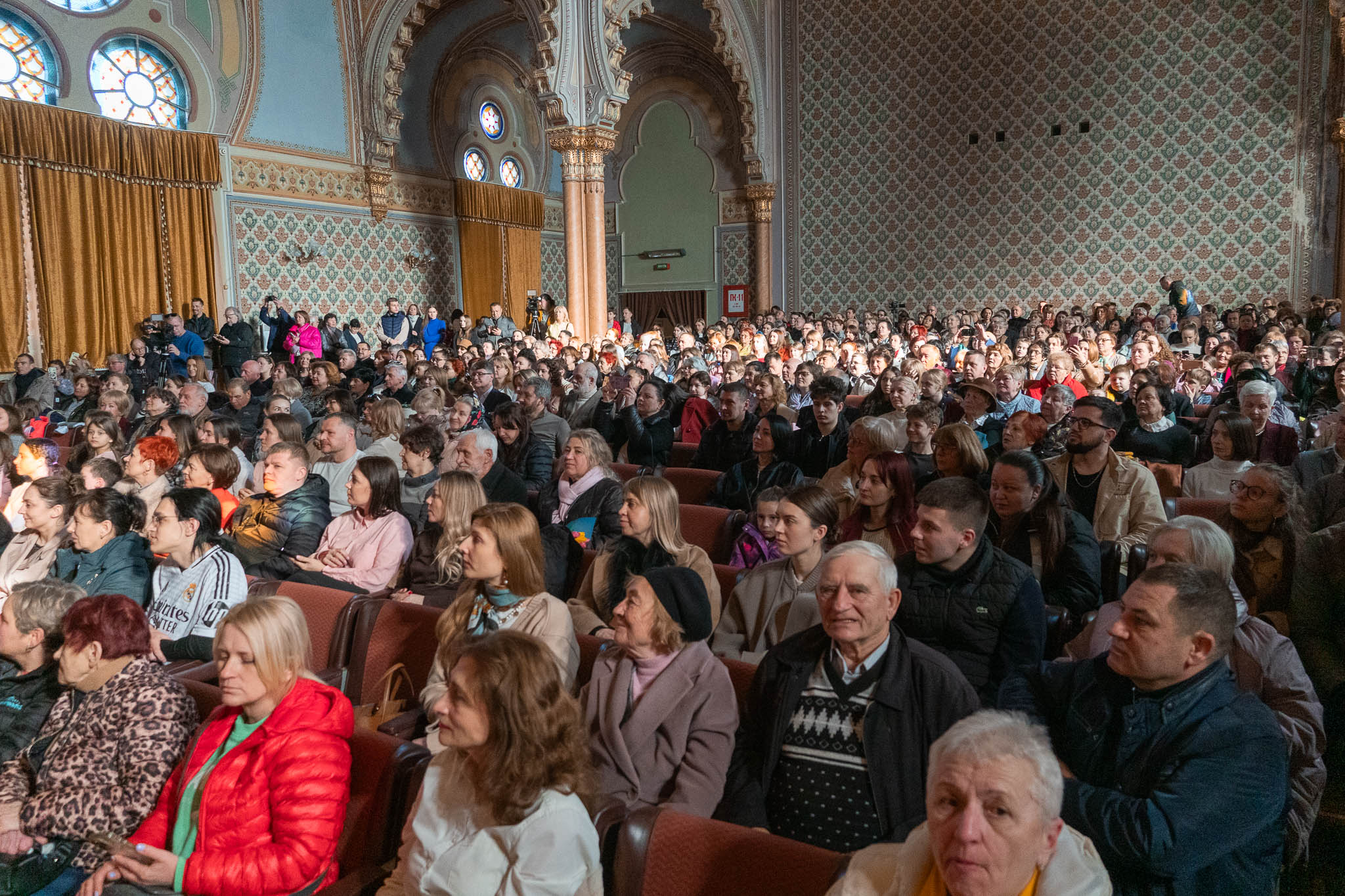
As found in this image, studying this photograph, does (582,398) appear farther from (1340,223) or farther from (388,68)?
(1340,223)

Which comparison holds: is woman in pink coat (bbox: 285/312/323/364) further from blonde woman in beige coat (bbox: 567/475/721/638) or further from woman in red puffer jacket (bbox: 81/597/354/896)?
woman in red puffer jacket (bbox: 81/597/354/896)

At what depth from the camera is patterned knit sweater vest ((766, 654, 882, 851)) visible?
2100 mm

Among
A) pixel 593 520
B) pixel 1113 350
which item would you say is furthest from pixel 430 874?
pixel 1113 350

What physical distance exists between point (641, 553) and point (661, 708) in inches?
42.8

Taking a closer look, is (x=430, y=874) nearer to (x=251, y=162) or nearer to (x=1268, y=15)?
(x=251, y=162)

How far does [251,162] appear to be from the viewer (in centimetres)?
1379

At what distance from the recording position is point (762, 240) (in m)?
17.6

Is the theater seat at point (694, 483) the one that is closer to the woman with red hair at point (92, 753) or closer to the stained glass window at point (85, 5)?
the woman with red hair at point (92, 753)

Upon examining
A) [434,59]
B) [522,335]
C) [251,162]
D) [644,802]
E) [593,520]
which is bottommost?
[644,802]

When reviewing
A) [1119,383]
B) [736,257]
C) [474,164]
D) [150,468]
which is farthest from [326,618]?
[736,257]

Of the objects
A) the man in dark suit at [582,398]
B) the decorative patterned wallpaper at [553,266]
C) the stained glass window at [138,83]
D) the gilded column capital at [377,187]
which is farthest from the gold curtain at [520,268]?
the man in dark suit at [582,398]

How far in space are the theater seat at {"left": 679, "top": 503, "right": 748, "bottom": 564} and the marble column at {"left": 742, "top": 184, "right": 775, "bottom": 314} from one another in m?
13.0

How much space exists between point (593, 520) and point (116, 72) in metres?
12.2

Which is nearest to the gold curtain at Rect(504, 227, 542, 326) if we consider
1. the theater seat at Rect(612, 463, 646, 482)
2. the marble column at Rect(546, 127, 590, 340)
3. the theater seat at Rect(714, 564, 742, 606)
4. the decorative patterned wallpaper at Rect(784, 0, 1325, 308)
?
the marble column at Rect(546, 127, 590, 340)
